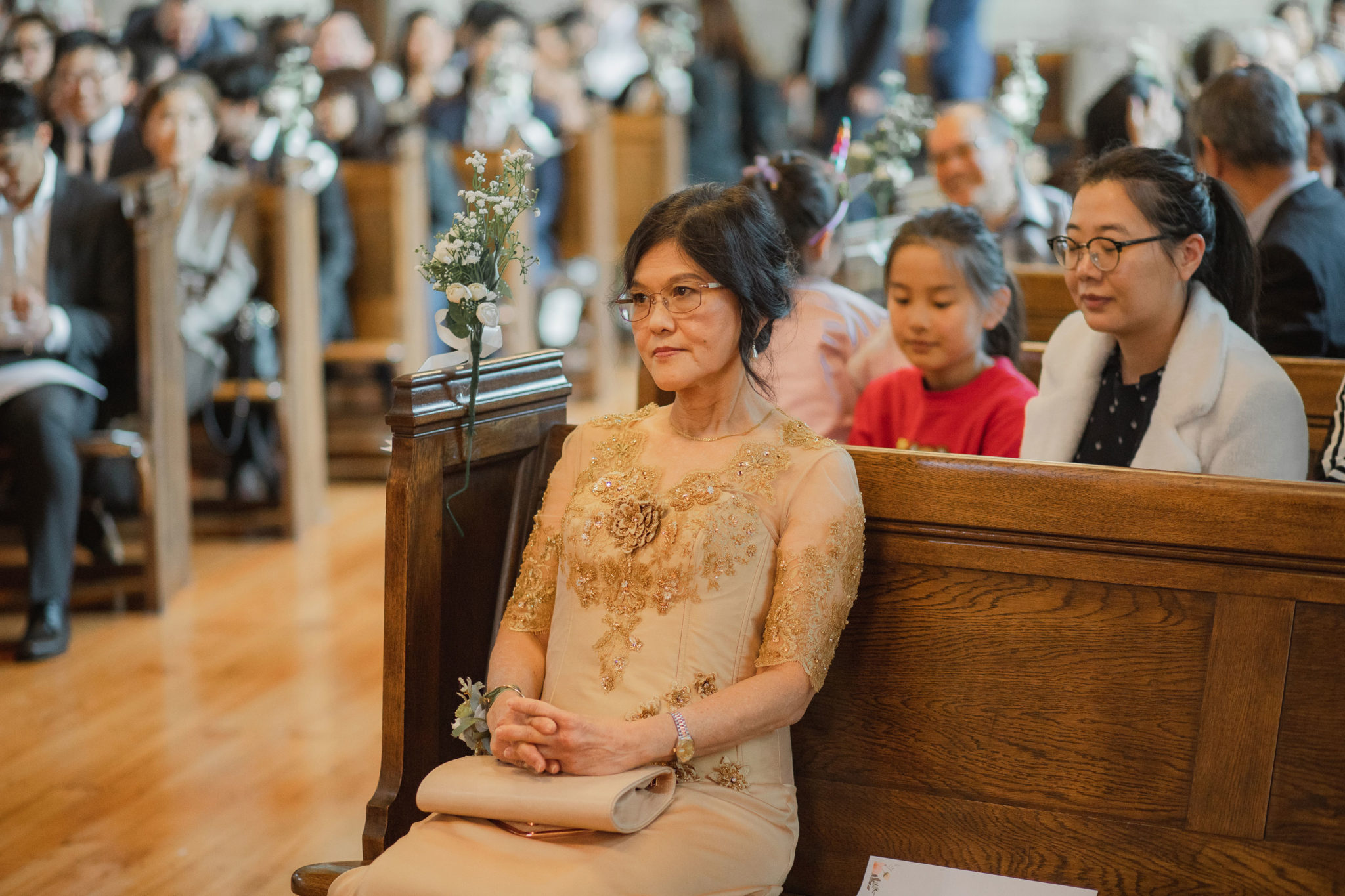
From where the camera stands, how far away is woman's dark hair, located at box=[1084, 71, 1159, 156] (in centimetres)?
353

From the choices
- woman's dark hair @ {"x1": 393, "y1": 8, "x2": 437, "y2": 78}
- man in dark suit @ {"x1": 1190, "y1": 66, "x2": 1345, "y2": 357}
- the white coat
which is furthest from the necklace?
→ woman's dark hair @ {"x1": 393, "y1": 8, "x2": 437, "y2": 78}

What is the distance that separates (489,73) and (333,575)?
329 cm

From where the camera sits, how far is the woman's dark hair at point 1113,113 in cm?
353

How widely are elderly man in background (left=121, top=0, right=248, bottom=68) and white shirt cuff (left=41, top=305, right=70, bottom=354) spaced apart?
4023 millimetres

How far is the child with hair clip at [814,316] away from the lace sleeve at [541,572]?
90 cm

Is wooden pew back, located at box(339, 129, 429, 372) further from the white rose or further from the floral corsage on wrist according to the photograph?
the floral corsage on wrist

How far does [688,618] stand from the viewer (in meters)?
1.75

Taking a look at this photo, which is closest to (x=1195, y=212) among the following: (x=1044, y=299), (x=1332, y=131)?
(x=1044, y=299)

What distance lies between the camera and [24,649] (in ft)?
11.8

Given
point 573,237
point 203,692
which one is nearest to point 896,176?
point 203,692

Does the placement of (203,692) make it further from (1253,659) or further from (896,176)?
(1253,659)

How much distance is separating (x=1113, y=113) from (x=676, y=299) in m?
2.21

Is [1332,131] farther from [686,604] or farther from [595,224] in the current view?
[595,224]

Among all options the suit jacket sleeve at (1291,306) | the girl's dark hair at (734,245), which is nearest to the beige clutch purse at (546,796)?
the girl's dark hair at (734,245)
